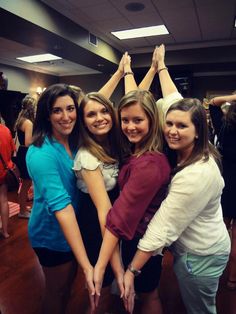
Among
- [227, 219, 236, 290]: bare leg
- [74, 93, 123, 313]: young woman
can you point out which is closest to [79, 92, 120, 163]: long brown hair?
[74, 93, 123, 313]: young woman

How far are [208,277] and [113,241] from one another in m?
0.44

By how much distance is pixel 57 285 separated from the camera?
1287mm

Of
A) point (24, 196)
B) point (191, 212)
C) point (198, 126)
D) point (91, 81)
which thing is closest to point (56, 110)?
point (198, 126)

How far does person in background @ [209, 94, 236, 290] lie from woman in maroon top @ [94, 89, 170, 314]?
0.97 metres

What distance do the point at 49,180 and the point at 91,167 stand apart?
0.62 feet

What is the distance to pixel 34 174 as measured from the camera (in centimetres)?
117

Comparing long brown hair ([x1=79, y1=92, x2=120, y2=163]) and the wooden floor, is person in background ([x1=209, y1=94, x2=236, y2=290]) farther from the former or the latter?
long brown hair ([x1=79, y1=92, x2=120, y2=163])

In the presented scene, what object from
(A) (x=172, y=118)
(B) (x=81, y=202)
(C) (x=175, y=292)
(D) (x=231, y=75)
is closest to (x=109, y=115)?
(A) (x=172, y=118)

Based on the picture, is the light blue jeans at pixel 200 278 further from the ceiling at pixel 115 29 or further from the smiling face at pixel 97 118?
the ceiling at pixel 115 29

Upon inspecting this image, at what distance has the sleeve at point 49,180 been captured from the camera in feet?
3.70

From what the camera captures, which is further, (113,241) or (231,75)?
(231,75)

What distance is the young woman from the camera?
3.70 ft

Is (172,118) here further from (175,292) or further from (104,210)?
(175,292)

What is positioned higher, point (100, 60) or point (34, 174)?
point (100, 60)
